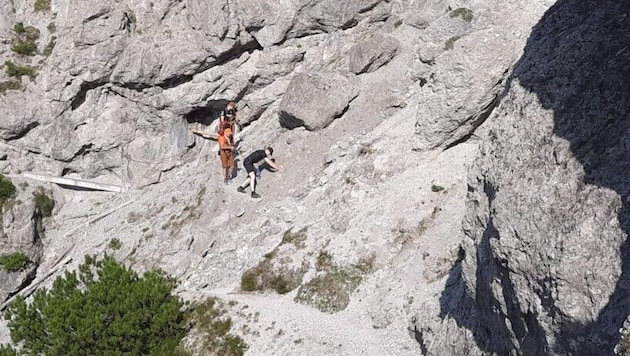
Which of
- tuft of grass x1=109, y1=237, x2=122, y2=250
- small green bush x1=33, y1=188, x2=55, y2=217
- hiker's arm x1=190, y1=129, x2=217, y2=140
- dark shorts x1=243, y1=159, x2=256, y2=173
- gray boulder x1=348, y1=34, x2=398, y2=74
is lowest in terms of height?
small green bush x1=33, y1=188, x2=55, y2=217

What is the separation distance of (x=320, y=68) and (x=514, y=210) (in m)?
22.7

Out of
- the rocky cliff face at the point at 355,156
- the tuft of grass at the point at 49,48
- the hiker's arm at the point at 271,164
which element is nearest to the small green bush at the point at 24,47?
the rocky cliff face at the point at 355,156

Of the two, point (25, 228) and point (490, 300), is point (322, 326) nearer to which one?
point (490, 300)

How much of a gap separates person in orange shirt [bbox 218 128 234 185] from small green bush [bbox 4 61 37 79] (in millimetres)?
11602

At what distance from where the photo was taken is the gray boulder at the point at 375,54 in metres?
30.0

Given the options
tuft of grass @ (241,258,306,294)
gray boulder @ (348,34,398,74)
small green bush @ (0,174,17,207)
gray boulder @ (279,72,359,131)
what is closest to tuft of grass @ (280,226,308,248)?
tuft of grass @ (241,258,306,294)

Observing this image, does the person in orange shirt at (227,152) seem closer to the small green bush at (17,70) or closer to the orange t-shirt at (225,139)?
the orange t-shirt at (225,139)

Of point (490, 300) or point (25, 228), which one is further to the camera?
point (25, 228)

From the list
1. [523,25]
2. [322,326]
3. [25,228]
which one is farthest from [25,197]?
[523,25]

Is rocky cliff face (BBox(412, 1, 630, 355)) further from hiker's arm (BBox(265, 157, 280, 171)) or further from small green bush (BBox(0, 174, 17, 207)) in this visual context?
small green bush (BBox(0, 174, 17, 207))

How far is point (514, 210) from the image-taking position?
10867 millimetres

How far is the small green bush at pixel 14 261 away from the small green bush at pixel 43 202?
9.06 feet

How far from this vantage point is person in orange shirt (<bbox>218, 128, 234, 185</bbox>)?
1159 inches

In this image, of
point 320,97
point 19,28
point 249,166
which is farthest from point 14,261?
point 320,97
